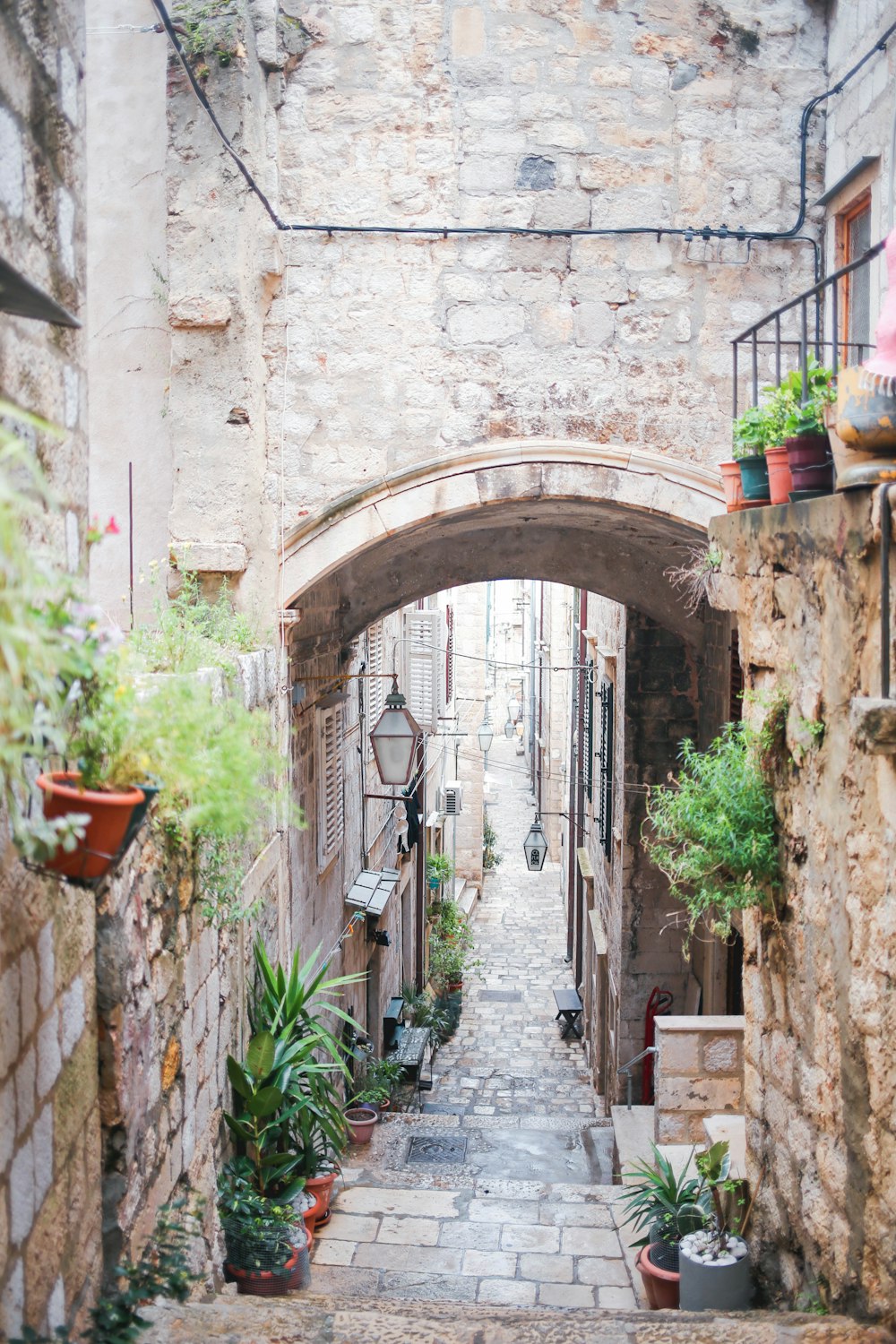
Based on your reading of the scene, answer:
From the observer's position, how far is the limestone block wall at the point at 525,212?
6.05m

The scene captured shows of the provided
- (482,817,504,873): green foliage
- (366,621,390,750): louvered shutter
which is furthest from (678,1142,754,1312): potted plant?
(482,817,504,873): green foliage

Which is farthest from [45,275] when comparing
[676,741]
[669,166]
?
[676,741]

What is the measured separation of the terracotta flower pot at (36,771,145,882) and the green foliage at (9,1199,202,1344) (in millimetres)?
1067

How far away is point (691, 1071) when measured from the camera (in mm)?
6953

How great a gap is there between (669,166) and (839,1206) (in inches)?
195

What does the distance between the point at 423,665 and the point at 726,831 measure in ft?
38.2

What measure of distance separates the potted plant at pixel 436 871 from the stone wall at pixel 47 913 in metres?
14.6

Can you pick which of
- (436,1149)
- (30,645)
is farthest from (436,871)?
(30,645)

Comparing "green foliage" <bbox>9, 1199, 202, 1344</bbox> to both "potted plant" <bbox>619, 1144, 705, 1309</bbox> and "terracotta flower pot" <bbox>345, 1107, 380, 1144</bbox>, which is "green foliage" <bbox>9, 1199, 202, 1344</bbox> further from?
"terracotta flower pot" <bbox>345, 1107, 380, 1144</bbox>

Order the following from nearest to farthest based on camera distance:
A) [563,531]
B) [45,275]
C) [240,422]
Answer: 1. [45,275]
2. [240,422]
3. [563,531]

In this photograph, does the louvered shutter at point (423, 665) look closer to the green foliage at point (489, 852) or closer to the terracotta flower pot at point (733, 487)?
the terracotta flower pot at point (733, 487)

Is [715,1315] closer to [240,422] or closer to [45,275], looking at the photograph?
[45,275]

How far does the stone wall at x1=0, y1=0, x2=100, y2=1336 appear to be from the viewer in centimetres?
249

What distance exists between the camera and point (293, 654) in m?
7.19
